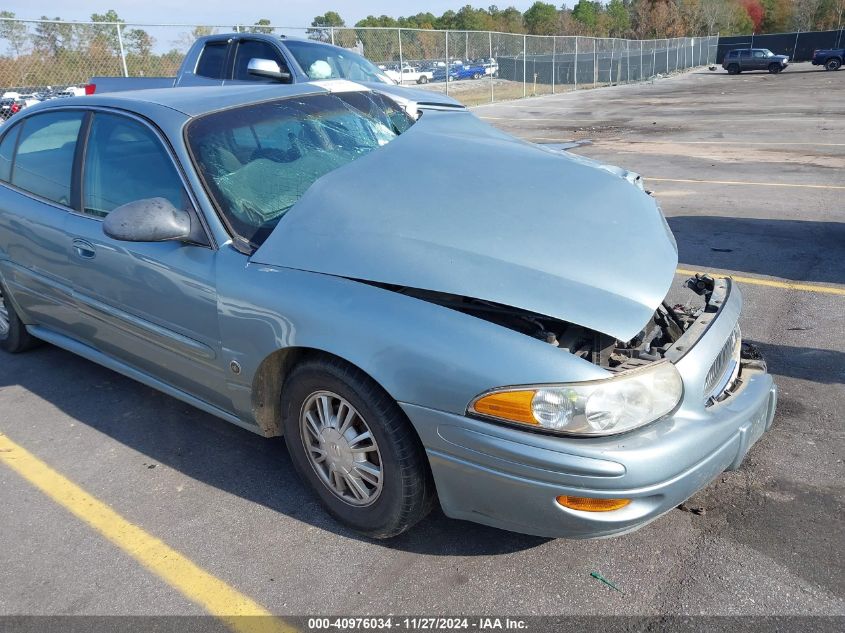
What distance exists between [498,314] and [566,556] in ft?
3.09

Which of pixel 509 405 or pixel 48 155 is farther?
pixel 48 155

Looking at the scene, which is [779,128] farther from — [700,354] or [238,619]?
[238,619]

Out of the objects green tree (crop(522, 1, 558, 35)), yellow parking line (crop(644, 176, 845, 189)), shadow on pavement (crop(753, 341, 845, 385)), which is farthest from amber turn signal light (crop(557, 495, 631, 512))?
green tree (crop(522, 1, 558, 35))

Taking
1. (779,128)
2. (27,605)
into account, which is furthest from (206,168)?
(779,128)

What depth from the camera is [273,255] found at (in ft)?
9.29

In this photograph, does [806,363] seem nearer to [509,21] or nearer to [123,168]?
[123,168]

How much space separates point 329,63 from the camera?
9102 mm

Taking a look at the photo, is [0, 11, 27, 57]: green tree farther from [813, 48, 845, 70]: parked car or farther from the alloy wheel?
[813, 48, 845, 70]: parked car

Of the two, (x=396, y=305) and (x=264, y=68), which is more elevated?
(x=264, y=68)

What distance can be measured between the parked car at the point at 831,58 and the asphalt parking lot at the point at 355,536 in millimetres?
42594

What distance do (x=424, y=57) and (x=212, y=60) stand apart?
15.9 metres

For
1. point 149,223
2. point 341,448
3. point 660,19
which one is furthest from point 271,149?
point 660,19

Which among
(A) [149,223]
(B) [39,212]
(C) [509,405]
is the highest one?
(A) [149,223]

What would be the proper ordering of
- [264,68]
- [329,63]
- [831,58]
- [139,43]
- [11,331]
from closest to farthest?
[11,331] < [264,68] < [329,63] < [139,43] < [831,58]
